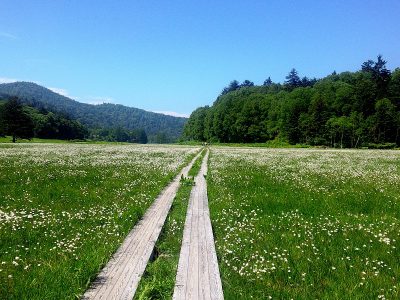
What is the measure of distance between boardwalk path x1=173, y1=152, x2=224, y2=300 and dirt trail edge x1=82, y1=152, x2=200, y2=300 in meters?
0.84

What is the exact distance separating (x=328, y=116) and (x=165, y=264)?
113543 millimetres

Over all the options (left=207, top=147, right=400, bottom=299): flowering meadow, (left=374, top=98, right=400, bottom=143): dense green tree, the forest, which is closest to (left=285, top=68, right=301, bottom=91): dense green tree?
the forest

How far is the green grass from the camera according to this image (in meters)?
6.63

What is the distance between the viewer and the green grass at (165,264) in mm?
6633

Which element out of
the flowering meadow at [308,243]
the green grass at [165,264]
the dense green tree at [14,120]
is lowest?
the green grass at [165,264]

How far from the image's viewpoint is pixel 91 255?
8.14 m

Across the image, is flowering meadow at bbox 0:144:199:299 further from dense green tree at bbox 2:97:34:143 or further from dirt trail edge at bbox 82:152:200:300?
dense green tree at bbox 2:97:34:143

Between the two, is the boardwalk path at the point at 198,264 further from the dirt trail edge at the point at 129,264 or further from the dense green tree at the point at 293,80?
the dense green tree at the point at 293,80

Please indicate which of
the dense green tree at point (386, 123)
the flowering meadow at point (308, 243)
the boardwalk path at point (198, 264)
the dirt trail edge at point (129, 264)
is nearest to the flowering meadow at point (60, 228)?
the dirt trail edge at point (129, 264)

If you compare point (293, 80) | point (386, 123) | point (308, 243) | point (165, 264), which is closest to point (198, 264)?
point (165, 264)

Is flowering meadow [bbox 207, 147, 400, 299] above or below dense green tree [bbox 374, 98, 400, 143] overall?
below

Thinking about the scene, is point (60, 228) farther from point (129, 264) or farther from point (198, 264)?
point (198, 264)

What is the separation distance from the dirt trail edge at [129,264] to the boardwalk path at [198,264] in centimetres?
84

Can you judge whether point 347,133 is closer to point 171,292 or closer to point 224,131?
point 224,131
